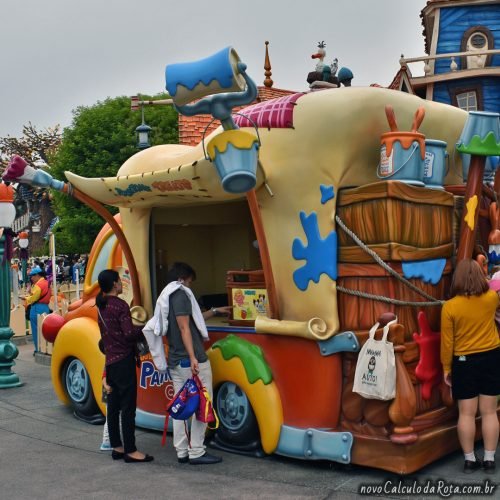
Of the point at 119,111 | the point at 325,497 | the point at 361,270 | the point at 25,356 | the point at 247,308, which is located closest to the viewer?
the point at 325,497

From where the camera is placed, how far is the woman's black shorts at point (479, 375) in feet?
16.1

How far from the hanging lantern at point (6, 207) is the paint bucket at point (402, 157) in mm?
5819

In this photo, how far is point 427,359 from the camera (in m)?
5.06

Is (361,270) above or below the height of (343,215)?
below

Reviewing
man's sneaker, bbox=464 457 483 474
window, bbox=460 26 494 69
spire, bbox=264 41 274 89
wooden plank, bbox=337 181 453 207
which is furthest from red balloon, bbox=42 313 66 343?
window, bbox=460 26 494 69

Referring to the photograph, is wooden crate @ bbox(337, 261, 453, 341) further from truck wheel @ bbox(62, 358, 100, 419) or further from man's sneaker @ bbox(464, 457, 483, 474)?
truck wheel @ bbox(62, 358, 100, 419)

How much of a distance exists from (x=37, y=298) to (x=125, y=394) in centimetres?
688

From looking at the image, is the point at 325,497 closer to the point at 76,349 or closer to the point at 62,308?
the point at 76,349

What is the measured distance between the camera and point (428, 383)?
5.07 metres

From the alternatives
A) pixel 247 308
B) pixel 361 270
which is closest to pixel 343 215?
pixel 361 270

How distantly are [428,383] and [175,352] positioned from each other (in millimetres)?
1863

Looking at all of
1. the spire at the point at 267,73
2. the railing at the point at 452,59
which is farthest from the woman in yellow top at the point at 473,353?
the railing at the point at 452,59

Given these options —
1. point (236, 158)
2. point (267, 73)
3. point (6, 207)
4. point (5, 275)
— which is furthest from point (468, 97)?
point (236, 158)

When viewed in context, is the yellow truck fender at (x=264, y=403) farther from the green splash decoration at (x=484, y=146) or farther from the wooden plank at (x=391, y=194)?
the green splash decoration at (x=484, y=146)
